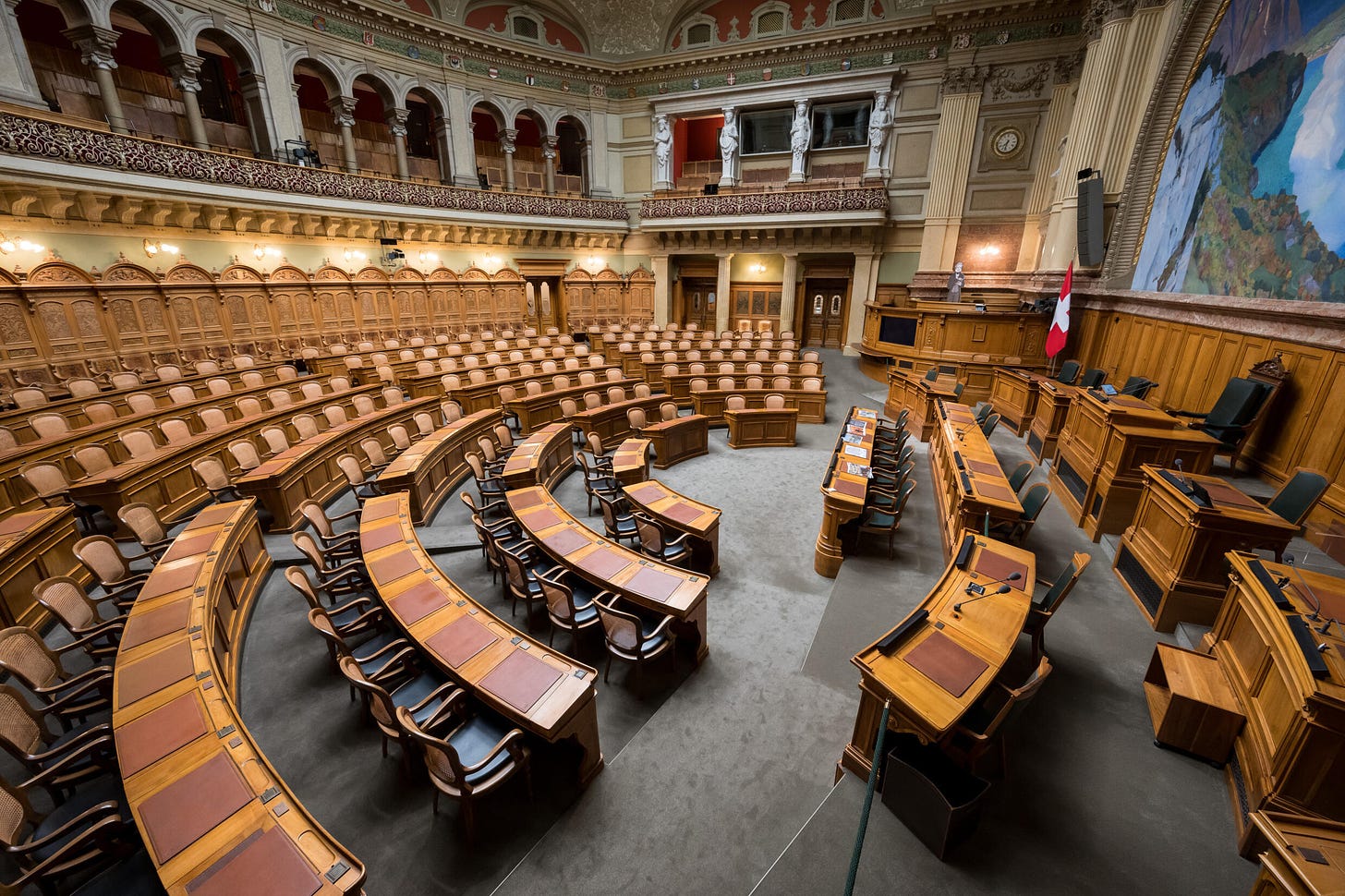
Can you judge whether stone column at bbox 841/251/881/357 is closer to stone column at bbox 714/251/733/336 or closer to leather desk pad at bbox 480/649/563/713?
stone column at bbox 714/251/733/336

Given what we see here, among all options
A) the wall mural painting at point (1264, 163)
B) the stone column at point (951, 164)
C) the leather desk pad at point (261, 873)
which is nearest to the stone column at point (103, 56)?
the leather desk pad at point (261, 873)

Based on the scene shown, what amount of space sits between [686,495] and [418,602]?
182 inches

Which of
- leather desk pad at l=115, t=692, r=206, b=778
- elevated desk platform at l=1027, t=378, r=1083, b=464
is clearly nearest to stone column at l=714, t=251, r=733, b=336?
elevated desk platform at l=1027, t=378, r=1083, b=464

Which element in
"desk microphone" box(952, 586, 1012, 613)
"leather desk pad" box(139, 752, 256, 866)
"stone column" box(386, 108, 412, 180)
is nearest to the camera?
"leather desk pad" box(139, 752, 256, 866)

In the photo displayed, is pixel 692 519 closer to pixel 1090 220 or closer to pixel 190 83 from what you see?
pixel 1090 220

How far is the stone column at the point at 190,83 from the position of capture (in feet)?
40.0

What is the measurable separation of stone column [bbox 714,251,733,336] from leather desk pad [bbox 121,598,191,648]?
17002mm

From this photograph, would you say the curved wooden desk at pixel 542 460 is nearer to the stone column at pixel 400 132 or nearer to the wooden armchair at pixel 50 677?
the wooden armchair at pixel 50 677

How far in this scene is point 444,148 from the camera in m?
17.1

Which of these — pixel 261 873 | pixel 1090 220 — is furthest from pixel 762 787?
pixel 1090 220

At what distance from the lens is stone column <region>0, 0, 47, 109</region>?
9.52m

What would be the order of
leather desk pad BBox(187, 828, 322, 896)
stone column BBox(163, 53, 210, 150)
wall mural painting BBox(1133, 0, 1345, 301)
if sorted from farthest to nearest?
stone column BBox(163, 53, 210, 150)
wall mural painting BBox(1133, 0, 1345, 301)
leather desk pad BBox(187, 828, 322, 896)

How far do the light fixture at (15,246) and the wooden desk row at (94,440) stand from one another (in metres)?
5.57

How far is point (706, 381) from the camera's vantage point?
11.9m
